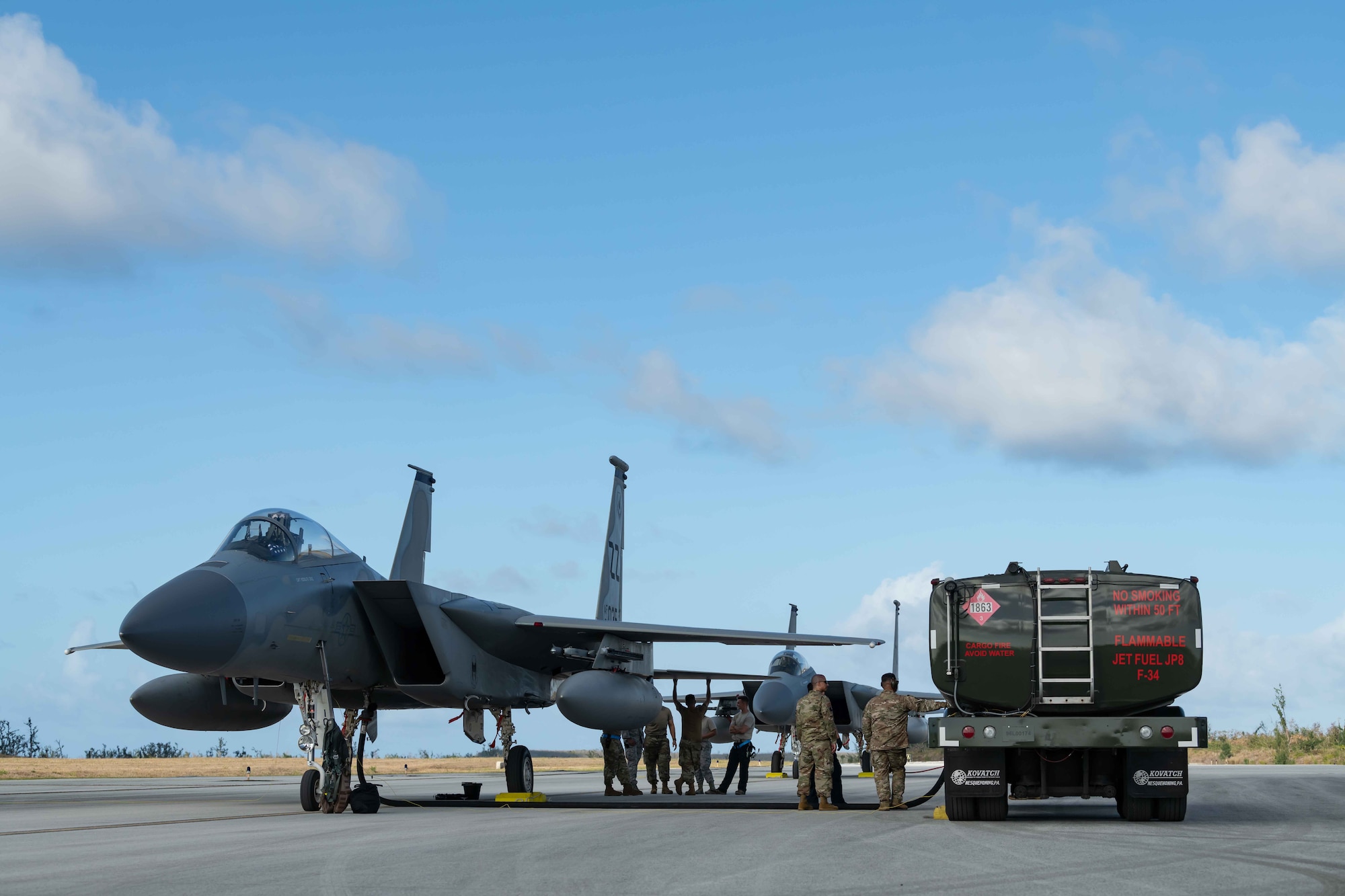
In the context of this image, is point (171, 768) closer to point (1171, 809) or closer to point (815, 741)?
point (815, 741)

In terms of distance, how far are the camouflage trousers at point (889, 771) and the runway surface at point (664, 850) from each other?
35 centimetres

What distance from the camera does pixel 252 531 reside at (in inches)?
522

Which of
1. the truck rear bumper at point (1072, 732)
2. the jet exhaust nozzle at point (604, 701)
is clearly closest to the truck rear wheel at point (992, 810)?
the truck rear bumper at point (1072, 732)

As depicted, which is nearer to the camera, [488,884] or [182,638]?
[488,884]

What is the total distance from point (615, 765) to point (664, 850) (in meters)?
9.60

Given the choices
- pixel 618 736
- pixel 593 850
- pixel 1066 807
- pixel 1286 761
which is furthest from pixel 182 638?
pixel 1286 761

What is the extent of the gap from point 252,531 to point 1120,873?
30.8 ft

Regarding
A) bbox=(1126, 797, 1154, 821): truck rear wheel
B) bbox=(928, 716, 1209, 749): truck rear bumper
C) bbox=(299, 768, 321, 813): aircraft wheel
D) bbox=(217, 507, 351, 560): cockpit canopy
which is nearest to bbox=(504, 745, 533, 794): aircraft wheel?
bbox=(299, 768, 321, 813): aircraft wheel

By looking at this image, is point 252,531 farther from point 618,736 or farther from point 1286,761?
point 1286,761

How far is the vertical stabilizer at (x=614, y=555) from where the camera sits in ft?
72.1

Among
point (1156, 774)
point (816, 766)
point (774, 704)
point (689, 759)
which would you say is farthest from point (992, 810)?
point (774, 704)

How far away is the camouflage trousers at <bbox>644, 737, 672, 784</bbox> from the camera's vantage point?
1911cm

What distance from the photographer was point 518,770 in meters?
16.0

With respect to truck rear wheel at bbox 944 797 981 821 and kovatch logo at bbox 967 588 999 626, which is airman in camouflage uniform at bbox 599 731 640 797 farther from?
kovatch logo at bbox 967 588 999 626
